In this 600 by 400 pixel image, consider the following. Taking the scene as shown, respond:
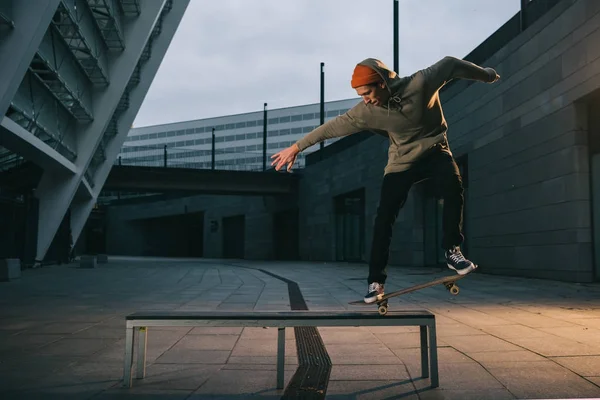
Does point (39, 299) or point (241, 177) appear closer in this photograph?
point (39, 299)

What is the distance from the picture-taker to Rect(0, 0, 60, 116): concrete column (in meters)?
12.5

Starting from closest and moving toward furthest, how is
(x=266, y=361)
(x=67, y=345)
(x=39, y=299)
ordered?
(x=266, y=361) < (x=67, y=345) < (x=39, y=299)

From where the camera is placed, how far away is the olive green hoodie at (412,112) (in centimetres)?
443

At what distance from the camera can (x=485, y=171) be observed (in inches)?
720

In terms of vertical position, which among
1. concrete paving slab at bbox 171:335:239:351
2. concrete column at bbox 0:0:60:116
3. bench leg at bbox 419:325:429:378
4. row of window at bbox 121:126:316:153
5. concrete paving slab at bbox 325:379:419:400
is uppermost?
row of window at bbox 121:126:316:153

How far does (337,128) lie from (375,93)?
1.95ft

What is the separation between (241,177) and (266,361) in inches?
1323

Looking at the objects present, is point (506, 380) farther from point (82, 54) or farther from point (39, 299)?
point (82, 54)

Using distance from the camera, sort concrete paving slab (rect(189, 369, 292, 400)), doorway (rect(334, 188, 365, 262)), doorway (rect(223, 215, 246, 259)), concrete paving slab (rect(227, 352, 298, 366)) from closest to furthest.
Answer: concrete paving slab (rect(189, 369, 292, 400)) < concrete paving slab (rect(227, 352, 298, 366)) < doorway (rect(334, 188, 365, 262)) < doorway (rect(223, 215, 246, 259))

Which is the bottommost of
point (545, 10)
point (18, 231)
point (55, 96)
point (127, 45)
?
point (18, 231)

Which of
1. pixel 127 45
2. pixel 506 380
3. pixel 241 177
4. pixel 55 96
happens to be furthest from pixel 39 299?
pixel 241 177

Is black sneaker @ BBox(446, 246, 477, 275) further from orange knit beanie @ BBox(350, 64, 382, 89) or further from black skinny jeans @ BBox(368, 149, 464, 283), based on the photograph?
orange knit beanie @ BBox(350, 64, 382, 89)

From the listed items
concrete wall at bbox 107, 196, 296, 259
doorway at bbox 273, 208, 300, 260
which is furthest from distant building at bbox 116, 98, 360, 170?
doorway at bbox 273, 208, 300, 260

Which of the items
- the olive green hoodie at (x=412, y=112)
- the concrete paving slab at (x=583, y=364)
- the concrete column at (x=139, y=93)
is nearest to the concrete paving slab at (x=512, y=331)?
the concrete paving slab at (x=583, y=364)
